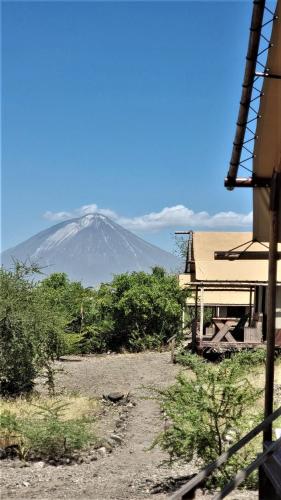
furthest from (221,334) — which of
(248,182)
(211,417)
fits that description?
(248,182)

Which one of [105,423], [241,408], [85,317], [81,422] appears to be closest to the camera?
[241,408]

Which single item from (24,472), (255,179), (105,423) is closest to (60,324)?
(105,423)

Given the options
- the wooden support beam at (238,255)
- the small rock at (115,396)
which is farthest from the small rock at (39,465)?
the small rock at (115,396)

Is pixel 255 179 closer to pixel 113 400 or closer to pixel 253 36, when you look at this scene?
pixel 253 36

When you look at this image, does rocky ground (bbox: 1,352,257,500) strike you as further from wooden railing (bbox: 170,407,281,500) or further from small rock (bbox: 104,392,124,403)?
wooden railing (bbox: 170,407,281,500)

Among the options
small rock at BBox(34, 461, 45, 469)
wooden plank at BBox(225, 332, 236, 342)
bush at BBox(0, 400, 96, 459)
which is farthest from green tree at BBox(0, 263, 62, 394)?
wooden plank at BBox(225, 332, 236, 342)

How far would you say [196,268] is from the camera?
22.6m

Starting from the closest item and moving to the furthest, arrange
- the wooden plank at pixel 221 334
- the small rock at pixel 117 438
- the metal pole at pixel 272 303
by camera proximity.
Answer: the metal pole at pixel 272 303, the small rock at pixel 117 438, the wooden plank at pixel 221 334

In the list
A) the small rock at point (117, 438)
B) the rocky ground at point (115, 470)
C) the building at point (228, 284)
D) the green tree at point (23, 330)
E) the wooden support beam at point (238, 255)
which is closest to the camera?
the rocky ground at point (115, 470)

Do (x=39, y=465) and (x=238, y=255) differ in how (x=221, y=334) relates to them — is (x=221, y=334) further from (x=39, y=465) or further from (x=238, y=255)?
(x=238, y=255)

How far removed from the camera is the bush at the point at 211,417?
785 centimetres

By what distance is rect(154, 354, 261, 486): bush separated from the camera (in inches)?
309

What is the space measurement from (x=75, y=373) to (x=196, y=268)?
5.64 meters

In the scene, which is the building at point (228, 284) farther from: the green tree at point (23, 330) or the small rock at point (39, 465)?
the small rock at point (39, 465)
